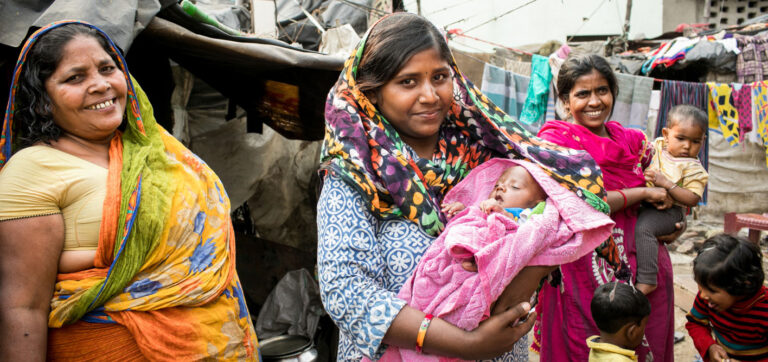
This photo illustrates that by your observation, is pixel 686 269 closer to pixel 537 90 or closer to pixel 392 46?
pixel 537 90

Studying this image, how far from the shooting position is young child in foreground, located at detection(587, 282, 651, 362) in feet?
7.40

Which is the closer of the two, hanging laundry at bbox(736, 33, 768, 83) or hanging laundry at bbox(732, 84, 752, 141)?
hanging laundry at bbox(732, 84, 752, 141)

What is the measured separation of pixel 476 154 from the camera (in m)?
1.87

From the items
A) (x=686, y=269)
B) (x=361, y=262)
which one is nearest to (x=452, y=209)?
(x=361, y=262)

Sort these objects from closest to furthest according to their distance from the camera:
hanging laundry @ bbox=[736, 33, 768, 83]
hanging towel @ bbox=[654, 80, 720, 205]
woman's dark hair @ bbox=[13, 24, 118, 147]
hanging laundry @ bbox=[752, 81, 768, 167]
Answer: woman's dark hair @ bbox=[13, 24, 118, 147] → hanging laundry @ bbox=[752, 81, 768, 167] → hanging towel @ bbox=[654, 80, 720, 205] → hanging laundry @ bbox=[736, 33, 768, 83]

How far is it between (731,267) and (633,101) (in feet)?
12.8

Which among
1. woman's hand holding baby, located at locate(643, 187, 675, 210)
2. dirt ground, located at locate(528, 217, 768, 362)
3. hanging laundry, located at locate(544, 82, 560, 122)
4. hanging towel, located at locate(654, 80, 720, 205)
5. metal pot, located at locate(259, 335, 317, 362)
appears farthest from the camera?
hanging laundry, located at locate(544, 82, 560, 122)

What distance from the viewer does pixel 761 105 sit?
5566 mm

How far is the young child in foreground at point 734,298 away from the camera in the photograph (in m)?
2.37

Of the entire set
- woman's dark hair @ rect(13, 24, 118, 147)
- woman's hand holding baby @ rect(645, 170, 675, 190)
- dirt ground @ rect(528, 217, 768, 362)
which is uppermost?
woman's dark hair @ rect(13, 24, 118, 147)

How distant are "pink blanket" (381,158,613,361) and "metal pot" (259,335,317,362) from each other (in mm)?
2018

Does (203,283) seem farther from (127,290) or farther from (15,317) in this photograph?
(15,317)

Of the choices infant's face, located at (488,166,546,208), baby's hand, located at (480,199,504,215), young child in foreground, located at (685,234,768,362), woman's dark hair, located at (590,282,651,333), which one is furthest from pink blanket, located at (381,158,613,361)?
young child in foreground, located at (685,234,768,362)

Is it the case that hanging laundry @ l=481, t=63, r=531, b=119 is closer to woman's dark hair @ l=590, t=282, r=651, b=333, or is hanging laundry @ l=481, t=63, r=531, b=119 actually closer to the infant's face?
woman's dark hair @ l=590, t=282, r=651, b=333
